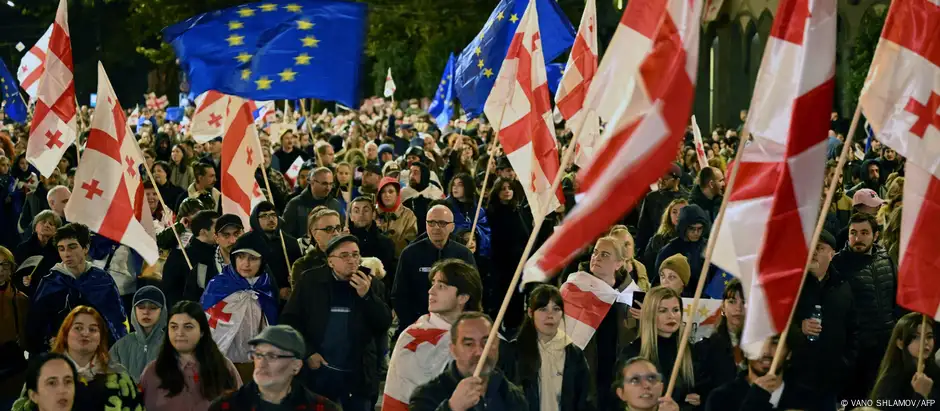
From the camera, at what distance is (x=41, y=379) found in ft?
23.2

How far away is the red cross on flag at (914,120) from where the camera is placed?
705 centimetres

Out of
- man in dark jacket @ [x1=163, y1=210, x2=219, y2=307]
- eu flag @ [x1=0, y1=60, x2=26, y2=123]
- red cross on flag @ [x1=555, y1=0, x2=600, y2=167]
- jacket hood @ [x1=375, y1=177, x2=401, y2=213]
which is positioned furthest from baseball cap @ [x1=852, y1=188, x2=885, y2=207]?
eu flag @ [x1=0, y1=60, x2=26, y2=123]

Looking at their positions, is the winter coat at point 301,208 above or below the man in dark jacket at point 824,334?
below

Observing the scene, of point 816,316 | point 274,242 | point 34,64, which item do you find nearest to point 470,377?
point 816,316

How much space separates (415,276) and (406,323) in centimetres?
51

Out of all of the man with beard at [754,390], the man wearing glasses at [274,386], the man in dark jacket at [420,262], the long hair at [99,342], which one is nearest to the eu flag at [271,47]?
the man in dark jacket at [420,262]

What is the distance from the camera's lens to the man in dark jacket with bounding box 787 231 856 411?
28.3 ft

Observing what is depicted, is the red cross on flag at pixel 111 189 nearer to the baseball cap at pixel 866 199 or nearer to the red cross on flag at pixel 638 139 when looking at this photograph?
the red cross on flag at pixel 638 139

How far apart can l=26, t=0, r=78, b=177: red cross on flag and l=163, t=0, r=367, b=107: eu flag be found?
10.7 feet

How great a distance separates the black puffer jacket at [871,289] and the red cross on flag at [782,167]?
312cm

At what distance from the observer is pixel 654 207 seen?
1480 cm

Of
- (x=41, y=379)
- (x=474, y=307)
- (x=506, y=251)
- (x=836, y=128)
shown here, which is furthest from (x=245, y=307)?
(x=836, y=128)

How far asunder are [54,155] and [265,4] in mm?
4764

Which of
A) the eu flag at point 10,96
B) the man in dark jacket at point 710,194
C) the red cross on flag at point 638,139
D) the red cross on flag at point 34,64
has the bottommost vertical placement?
the eu flag at point 10,96
